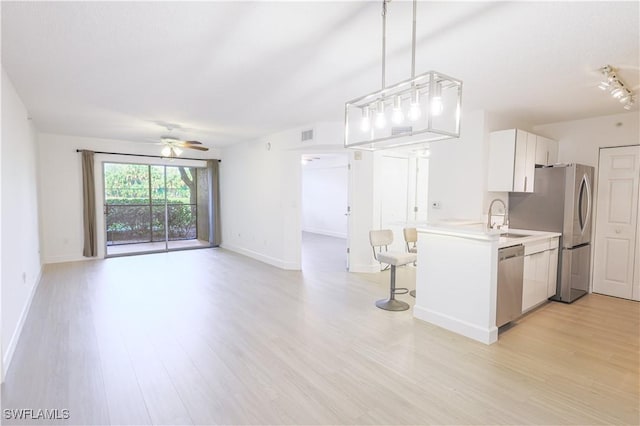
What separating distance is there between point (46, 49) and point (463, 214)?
4855mm

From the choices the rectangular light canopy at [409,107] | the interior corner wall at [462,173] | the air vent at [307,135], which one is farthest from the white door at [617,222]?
the air vent at [307,135]

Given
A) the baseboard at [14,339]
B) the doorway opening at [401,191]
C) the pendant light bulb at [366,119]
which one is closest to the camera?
the pendant light bulb at [366,119]

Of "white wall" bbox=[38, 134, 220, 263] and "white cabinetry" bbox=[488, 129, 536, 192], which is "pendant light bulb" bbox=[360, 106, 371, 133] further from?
"white wall" bbox=[38, 134, 220, 263]

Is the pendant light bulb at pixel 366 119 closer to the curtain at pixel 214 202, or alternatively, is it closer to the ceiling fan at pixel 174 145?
the ceiling fan at pixel 174 145

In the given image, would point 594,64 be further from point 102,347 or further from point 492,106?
point 102,347

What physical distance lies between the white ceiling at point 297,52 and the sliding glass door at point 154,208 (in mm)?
3548

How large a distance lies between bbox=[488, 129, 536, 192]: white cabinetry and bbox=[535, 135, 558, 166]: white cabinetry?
262mm

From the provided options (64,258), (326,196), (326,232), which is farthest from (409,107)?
(326,232)

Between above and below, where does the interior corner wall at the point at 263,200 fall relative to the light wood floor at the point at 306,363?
above

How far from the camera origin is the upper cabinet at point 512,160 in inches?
167

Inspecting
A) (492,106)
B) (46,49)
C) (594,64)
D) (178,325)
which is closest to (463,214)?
(492,106)

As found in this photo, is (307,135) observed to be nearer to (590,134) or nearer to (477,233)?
(477,233)

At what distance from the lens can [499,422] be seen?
6.75ft

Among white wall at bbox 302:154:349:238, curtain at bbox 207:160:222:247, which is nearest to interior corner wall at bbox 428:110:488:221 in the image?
white wall at bbox 302:154:349:238
